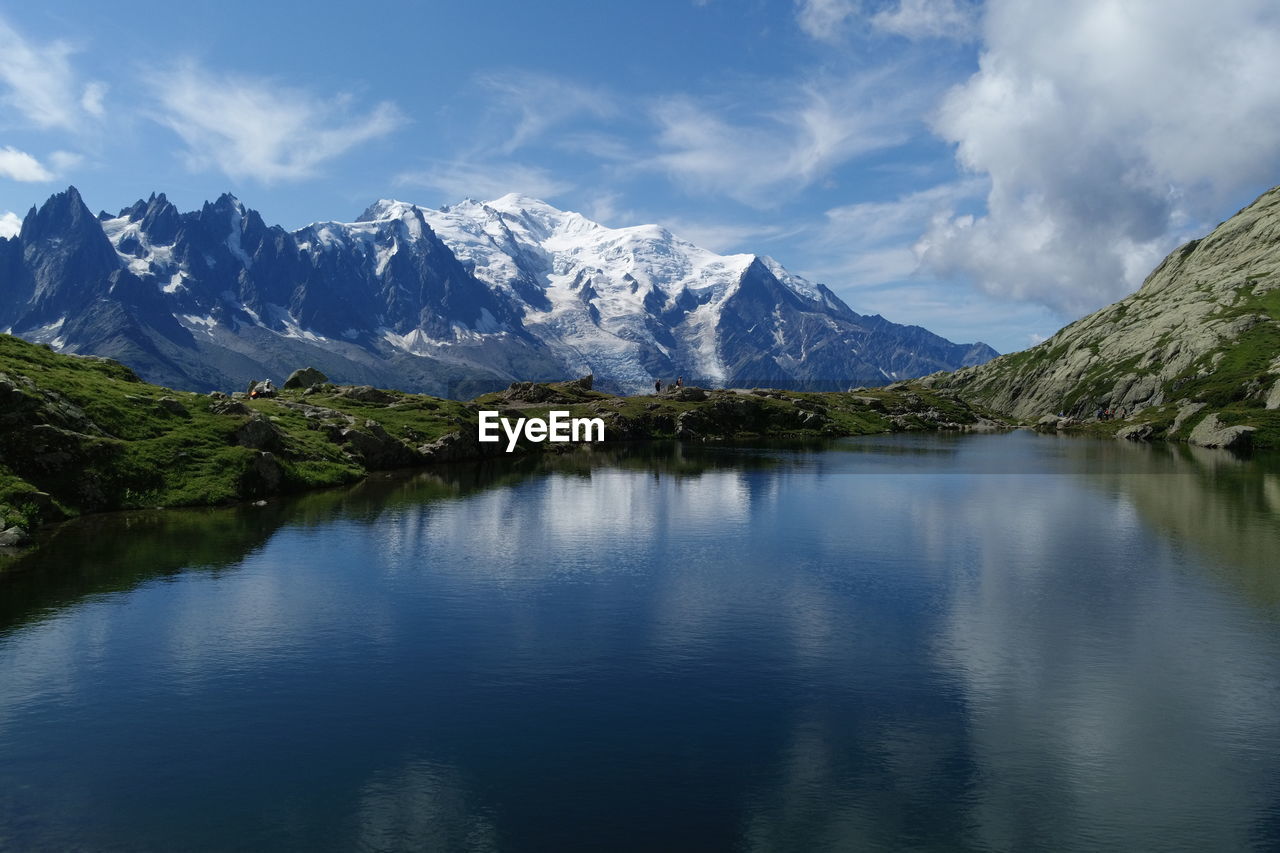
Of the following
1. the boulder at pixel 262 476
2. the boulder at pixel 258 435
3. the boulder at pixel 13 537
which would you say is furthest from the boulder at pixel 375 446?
the boulder at pixel 13 537

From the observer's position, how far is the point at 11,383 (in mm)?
91562

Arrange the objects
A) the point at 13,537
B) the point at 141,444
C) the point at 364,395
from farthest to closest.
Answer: the point at 364,395
the point at 141,444
the point at 13,537

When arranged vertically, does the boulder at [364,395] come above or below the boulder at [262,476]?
above

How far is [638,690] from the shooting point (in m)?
44.2

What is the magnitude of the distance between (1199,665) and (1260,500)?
84528mm

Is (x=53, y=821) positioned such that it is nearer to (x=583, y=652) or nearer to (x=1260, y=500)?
(x=583, y=652)

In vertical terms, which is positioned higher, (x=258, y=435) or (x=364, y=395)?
(x=364, y=395)

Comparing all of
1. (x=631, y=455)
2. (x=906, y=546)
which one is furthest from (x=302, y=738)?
(x=631, y=455)

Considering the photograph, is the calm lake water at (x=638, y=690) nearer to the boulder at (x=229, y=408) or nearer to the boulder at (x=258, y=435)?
the boulder at (x=258, y=435)

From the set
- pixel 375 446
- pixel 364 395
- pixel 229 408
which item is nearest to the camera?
pixel 229 408

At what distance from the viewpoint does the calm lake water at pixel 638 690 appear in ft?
104

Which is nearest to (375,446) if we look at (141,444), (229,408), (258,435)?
(229,408)

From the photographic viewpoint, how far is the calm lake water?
31672 millimetres

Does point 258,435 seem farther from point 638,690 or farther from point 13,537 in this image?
point 638,690
